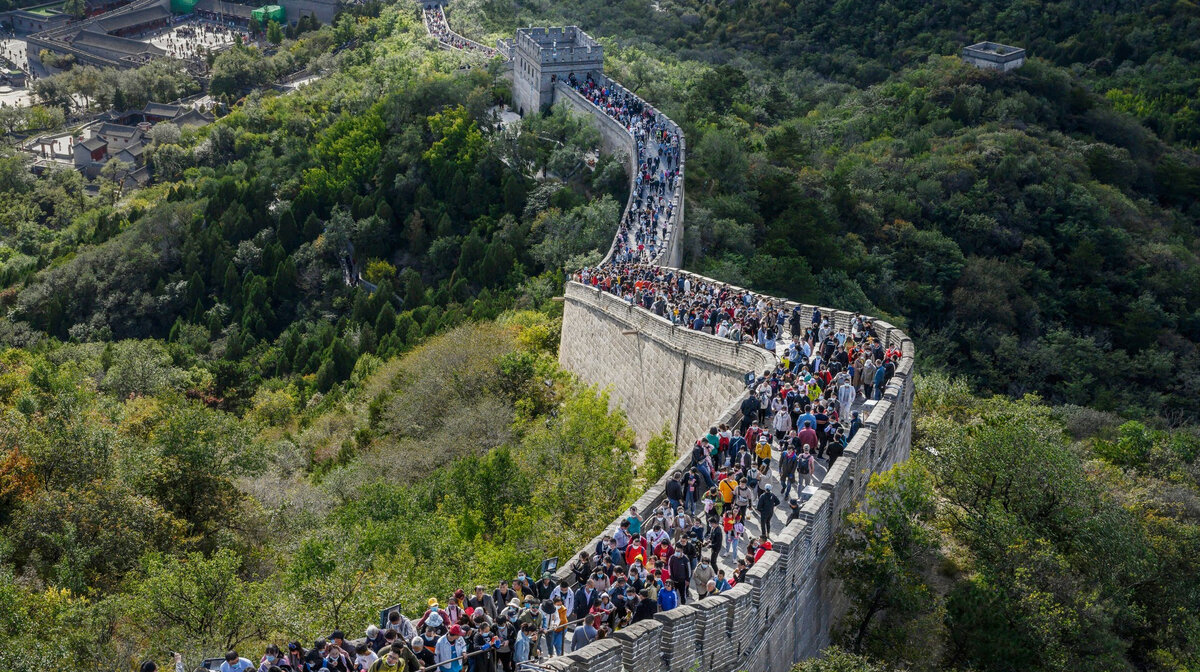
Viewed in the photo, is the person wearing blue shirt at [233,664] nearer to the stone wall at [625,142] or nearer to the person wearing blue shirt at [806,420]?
the person wearing blue shirt at [806,420]

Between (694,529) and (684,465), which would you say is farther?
(684,465)

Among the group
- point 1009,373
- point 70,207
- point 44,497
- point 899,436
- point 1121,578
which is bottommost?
point 70,207

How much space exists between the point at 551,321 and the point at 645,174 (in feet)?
34.2

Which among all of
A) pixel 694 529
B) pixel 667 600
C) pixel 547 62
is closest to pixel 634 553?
pixel 667 600

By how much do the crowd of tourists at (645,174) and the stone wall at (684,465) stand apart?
7.78m

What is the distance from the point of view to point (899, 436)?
26.5m

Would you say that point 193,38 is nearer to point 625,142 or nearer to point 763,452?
point 625,142

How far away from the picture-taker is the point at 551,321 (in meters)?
44.2

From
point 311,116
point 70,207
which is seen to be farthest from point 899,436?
point 70,207

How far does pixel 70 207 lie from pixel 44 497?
2891 inches

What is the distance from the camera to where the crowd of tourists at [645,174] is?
44.8 metres

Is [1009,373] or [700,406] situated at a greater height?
[700,406]

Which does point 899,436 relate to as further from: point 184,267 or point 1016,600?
point 184,267

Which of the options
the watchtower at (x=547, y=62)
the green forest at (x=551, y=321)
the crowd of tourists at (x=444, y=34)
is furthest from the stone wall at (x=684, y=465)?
the crowd of tourists at (x=444, y=34)
